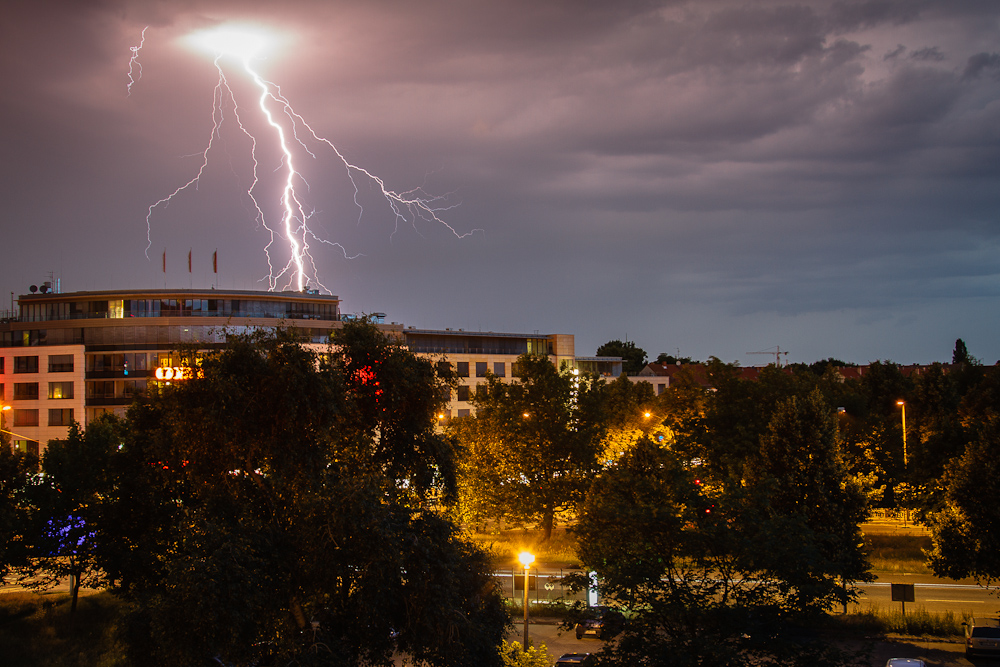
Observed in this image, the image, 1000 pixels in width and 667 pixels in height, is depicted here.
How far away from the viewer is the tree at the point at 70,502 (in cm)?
3050

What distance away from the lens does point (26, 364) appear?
243 ft

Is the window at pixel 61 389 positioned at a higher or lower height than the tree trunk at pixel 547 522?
higher

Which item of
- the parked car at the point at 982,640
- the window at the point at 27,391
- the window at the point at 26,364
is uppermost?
the window at the point at 26,364

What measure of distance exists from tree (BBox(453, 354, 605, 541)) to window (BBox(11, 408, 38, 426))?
48192 millimetres

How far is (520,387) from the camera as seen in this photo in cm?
5347

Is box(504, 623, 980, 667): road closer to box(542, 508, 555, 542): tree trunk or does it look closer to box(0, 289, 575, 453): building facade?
box(542, 508, 555, 542): tree trunk

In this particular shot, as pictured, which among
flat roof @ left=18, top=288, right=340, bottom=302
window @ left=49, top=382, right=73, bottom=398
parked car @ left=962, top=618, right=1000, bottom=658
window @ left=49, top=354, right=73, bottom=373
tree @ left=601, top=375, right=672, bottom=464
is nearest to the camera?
parked car @ left=962, top=618, right=1000, bottom=658

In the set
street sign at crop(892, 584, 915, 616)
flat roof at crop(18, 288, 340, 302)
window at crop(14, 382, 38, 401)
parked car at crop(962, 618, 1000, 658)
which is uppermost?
flat roof at crop(18, 288, 340, 302)

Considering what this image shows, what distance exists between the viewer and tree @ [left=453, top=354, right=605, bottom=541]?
158ft

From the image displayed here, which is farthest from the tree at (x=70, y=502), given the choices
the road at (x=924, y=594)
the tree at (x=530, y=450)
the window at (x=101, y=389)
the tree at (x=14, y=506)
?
the window at (x=101, y=389)

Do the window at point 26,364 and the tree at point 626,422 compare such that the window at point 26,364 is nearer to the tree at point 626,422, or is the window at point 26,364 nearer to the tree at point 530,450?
the tree at point 530,450

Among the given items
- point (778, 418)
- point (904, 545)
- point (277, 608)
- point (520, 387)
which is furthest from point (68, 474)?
point (904, 545)

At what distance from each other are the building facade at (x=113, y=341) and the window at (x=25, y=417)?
0.09m

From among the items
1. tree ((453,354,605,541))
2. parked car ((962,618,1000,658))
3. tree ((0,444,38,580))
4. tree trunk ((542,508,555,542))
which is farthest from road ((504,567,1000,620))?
tree ((0,444,38,580))
